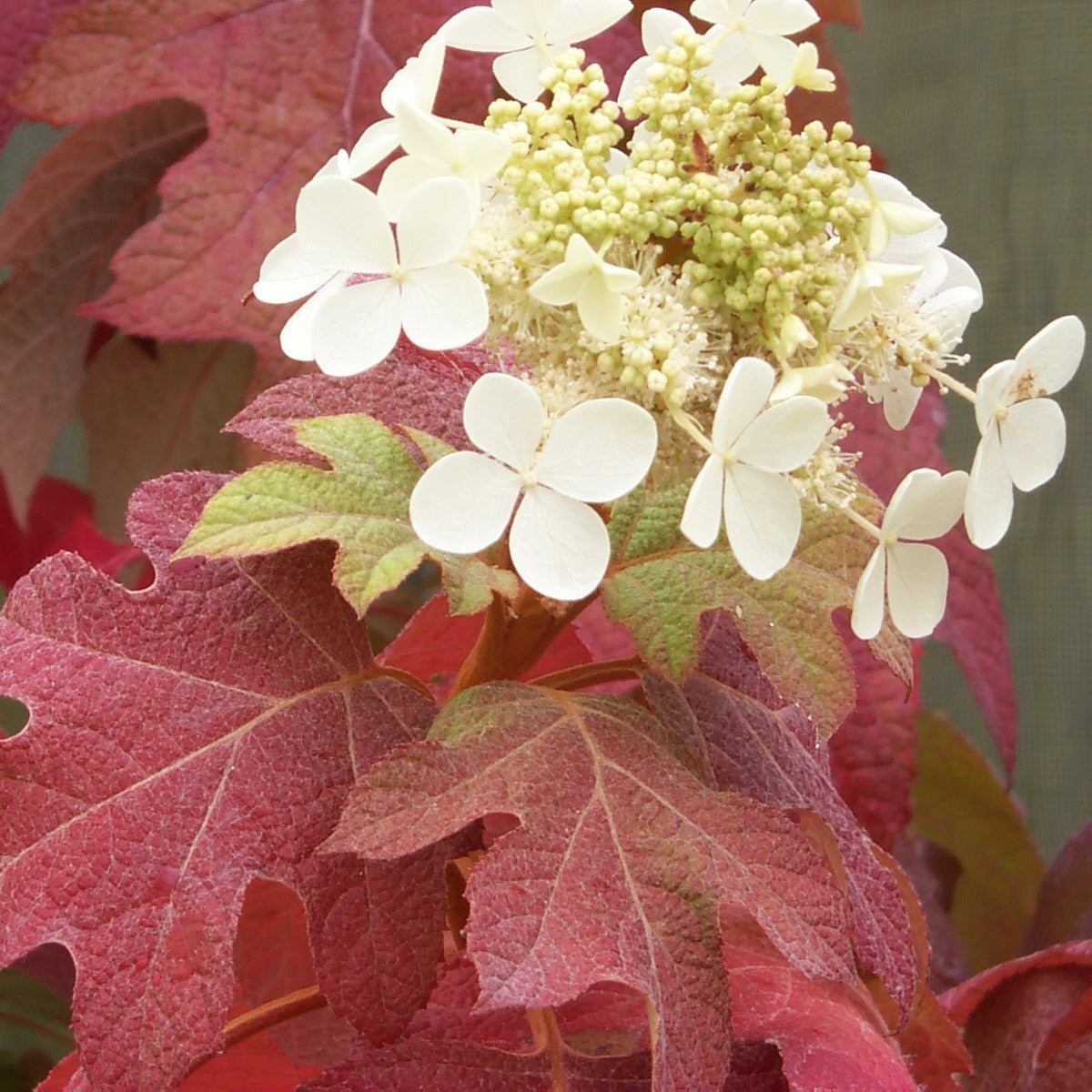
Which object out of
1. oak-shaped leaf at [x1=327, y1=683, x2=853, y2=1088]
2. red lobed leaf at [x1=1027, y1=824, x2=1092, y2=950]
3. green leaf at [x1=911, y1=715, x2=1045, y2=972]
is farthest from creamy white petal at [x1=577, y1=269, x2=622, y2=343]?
green leaf at [x1=911, y1=715, x2=1045, y2=972]

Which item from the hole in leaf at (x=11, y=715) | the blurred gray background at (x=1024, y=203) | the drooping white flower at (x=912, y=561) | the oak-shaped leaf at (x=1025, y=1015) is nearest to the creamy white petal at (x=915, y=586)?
the drooping white flower at (x=912, y=561)

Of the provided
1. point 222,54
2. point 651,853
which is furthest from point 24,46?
point 651,853

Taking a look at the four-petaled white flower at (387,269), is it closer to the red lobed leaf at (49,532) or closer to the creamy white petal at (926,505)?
the creamy white petal at (926,505)

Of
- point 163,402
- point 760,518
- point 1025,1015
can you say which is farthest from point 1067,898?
point 163,402

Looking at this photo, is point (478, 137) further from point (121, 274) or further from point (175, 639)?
point (121, 274)

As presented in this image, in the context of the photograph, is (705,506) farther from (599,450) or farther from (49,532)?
(49,532)
